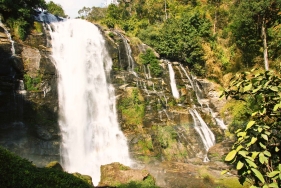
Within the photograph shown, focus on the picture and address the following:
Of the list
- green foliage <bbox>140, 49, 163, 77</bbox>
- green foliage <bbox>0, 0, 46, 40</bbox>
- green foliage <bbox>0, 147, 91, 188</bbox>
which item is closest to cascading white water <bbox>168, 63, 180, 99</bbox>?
green foliage <bbox>140, 49, 163, 77</bbox>

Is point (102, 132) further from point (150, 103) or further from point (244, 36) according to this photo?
point (244, 36)

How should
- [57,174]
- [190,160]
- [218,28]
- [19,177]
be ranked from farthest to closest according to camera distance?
[218,28], [190,160], [57,174], [19,177]

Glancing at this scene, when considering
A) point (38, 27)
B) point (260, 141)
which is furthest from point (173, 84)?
Answer: point (260, 141)

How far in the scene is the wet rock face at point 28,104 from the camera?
623 inches

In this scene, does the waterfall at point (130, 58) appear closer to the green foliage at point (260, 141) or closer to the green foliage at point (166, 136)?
the green foliage at point (166, 136)

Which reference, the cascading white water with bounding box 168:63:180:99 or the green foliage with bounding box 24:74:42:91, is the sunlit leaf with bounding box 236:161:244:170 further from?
the cascading white water with bounding box 168:63:180:99

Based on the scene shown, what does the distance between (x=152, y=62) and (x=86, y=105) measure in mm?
9202

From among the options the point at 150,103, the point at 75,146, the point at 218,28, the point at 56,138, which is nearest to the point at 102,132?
the point at 75,146

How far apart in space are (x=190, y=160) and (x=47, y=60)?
14119 millimetres

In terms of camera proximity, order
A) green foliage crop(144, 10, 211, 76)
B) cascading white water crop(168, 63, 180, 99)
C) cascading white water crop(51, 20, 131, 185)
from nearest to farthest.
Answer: cascading white water crop(51, 20, 131, 185) < cascading white water crop(168, 63, 180, 99) < green foliage crop(144, 10, 211, 76)

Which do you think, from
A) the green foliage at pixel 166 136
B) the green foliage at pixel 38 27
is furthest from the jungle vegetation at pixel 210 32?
the green foliage at pixel 166 136

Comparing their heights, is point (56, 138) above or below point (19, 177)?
below

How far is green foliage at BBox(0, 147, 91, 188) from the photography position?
14.3 feet

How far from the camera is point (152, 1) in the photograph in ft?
123
